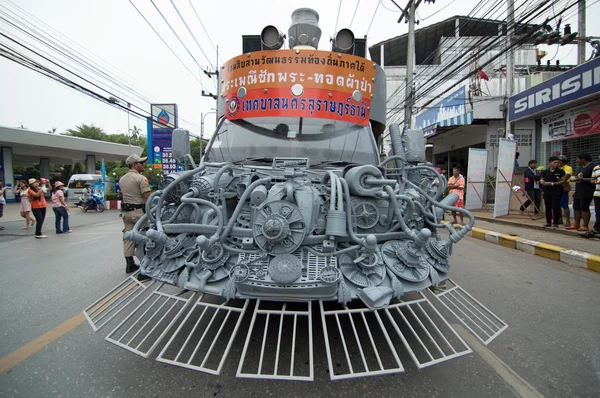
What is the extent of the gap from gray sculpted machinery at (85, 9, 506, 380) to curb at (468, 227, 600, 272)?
3418mm

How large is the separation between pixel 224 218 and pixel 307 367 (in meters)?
1.33

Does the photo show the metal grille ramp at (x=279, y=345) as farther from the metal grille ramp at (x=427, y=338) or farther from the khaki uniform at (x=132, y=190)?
the khaki uniform at (x=132, y=190)

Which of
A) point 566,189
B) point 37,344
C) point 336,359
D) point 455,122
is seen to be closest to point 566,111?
point 566,189

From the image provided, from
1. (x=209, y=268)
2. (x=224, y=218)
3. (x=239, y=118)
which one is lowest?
(x=209, y=268)

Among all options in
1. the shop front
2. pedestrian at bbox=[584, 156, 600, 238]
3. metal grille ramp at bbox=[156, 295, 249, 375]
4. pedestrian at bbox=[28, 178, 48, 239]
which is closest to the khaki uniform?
metal grille ramp at bbox=[156, 295, 249, 375]

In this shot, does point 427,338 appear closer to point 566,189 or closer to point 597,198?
point 597,198

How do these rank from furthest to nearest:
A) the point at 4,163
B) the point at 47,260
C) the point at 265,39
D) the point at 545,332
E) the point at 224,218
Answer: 1. the point at 4,163
2. the point at 47,260
3. the point at 265,39
4. the point at 545,332
5. the point at 224,218

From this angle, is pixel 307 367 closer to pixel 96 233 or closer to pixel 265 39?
pixel 265 39

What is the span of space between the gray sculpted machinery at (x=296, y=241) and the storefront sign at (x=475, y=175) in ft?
28.8

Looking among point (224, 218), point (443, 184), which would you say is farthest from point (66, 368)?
point (443, 184)

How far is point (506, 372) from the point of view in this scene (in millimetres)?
2305

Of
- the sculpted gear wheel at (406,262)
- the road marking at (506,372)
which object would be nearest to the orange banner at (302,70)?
the sculpted gear wheel at (406,262)

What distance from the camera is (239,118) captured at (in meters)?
3.67

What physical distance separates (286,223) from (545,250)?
5949mm
